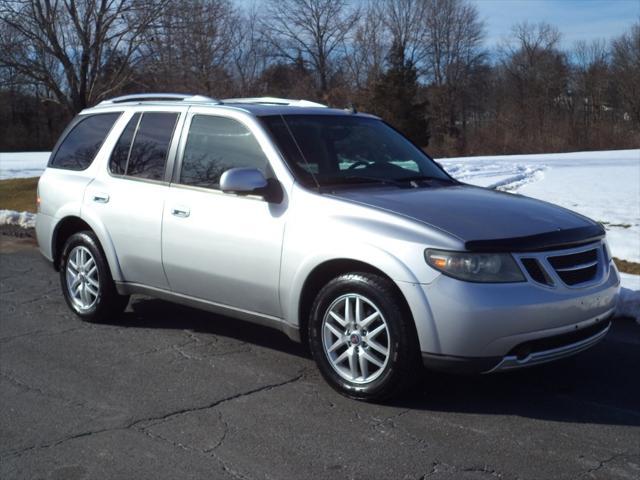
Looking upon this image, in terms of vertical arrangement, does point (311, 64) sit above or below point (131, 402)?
above

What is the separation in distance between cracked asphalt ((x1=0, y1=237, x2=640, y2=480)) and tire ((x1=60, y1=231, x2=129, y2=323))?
332 millimetres

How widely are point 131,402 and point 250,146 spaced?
188cm

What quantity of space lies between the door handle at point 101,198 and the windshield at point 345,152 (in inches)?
62.7

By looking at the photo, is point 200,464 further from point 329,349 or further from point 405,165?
point 405,165

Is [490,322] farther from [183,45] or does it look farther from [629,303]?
[183,45]

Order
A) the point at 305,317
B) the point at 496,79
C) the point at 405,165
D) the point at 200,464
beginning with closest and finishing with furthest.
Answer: the point at 200,464, the point at 305,317, the point at 405,165, the point at 496,79

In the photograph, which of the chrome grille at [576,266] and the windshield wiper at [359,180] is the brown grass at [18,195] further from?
the chrome grille at [576,266]

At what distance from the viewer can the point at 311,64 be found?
6662 cm

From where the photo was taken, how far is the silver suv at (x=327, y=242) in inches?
171

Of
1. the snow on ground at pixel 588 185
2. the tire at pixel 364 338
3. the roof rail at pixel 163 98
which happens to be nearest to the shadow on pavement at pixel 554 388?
the tire at pixel 364 338

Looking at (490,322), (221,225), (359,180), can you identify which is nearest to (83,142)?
(221,225)

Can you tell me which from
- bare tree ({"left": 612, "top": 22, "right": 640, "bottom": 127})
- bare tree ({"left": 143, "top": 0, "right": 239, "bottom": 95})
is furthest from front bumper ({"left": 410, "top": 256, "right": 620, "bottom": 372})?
bare tree ({"left": 612, "top": 22, "right": 640, "bottom": 127})

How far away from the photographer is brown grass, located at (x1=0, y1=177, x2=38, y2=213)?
16.4 m

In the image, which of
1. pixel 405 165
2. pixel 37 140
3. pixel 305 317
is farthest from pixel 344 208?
pixel 37 140
